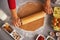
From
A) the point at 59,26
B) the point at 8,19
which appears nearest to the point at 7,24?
the point at 8,19

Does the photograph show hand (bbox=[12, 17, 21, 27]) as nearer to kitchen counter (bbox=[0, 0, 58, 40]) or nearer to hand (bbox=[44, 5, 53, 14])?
kitchen counter (bbox=[0, 0, 58, 40])

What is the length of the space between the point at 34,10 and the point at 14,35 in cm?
15

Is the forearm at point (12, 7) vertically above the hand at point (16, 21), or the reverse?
the forearm at point (12, 7)

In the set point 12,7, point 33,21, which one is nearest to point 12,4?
point 12,7

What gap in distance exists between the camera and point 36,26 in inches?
40.0

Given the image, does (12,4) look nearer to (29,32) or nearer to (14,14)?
(14,14)

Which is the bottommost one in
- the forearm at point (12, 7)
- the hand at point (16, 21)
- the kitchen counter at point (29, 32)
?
the kitchen counter at point (29, 32)

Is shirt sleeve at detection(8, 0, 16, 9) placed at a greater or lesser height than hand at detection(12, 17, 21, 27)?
greater

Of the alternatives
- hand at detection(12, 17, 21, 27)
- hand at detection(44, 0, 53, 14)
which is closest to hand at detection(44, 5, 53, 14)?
hand at detection(44, 0, 53, 14)

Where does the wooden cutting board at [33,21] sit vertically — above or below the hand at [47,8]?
below

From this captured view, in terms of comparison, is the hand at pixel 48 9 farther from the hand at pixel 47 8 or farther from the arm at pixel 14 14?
the arm at pixel 14 14

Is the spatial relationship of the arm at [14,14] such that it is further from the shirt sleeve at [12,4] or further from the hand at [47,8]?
the hand at [47,8]

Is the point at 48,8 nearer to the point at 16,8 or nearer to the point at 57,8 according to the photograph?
the point at 57,8

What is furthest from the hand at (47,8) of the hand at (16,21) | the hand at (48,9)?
the hand at (16,21)
